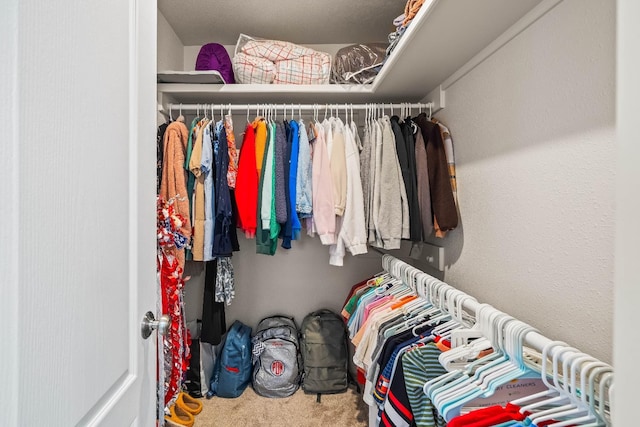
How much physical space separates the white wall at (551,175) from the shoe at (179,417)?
5.22 feet

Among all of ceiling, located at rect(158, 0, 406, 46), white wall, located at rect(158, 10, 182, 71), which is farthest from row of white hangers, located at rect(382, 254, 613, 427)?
white wall, located at rect(158, 10, 182, 71)

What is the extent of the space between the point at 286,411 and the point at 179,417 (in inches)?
22.6

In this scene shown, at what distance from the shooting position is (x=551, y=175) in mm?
1058

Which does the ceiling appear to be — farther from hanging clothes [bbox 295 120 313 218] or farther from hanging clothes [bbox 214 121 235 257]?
hanging clothes [bbox 214 121 235 257]

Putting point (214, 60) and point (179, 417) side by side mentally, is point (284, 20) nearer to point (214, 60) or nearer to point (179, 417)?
point (214, 60)

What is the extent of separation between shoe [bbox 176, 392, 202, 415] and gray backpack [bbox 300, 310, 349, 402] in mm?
624

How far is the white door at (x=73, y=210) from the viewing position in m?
0.44

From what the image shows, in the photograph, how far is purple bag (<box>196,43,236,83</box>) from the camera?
2.02m

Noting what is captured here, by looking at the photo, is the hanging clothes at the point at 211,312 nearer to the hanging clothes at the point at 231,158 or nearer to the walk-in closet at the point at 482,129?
the walk-in closet at the point at 482,129

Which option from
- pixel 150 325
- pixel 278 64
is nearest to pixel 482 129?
pixel 278 64

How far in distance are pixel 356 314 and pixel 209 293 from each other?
1.03m

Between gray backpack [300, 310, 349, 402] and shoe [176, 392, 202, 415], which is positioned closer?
shoe [176, 392, 202, 415]

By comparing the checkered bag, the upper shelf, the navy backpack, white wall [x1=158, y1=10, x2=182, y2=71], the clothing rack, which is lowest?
the navy backpack

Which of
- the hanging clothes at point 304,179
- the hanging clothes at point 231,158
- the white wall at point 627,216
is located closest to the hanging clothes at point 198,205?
the hanging clothes at point 231,158
